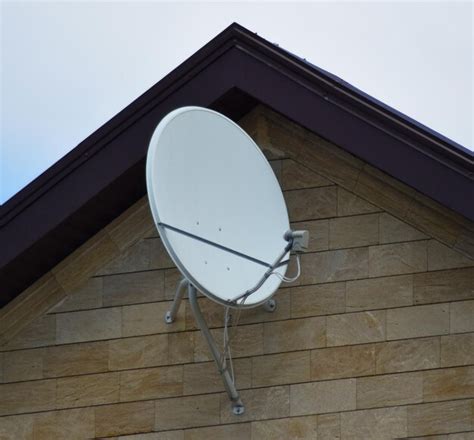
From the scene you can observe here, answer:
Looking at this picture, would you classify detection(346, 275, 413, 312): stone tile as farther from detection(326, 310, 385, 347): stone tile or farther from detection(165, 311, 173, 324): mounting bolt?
detection(165, 311, 173, 324): mounting bolt

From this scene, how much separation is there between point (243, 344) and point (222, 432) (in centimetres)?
71

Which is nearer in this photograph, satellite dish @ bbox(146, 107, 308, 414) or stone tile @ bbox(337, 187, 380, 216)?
satellite dish @ bbox(146, 107, 308, 414)

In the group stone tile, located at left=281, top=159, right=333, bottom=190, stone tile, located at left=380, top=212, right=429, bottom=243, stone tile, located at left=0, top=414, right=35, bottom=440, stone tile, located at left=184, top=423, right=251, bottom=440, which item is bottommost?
stone tile, located at left=184, top=423, right=251, bottom=440

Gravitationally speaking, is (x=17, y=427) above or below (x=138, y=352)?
below

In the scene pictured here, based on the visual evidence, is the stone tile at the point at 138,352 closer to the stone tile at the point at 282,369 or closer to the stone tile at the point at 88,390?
the stone tile at the point at 88,390

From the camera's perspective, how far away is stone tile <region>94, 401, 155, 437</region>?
15.3 meters

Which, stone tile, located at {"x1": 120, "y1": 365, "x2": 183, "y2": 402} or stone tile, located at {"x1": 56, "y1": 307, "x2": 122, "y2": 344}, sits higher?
stone tile, located at {"x1": 56, "y1": 307, "x2": 122, "y2": 344}

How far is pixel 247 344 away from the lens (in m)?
15.4

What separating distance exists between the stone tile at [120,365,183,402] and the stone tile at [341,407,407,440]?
4.38 ft

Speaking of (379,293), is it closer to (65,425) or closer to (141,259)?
(141,259)

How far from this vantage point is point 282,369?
15.2 meters

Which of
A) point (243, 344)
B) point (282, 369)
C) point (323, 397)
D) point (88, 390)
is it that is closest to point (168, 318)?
point (243, 344)

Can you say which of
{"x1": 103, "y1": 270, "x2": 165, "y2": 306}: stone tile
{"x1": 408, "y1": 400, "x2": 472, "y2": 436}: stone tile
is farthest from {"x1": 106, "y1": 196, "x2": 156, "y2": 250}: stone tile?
{"x1": 408, "y1": 400, "x2": 472, "y2": 436}: stone tile

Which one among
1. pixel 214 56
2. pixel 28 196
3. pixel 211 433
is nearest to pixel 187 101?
pixel 214 56
